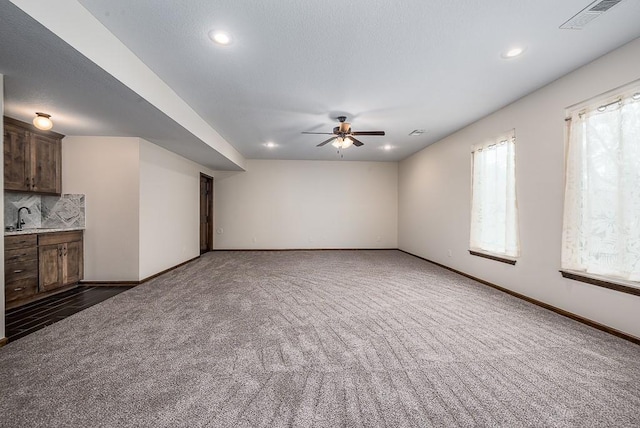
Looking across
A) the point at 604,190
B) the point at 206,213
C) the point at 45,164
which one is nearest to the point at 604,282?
the point at 604,190

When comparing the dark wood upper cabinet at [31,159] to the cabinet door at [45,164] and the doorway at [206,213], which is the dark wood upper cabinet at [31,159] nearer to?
the cabinet door at [45,164]

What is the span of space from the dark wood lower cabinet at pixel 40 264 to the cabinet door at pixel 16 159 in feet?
2.52

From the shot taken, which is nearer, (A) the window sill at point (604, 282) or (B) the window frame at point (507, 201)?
(A) the window sill at point (604, 282)

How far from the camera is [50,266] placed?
143 inches

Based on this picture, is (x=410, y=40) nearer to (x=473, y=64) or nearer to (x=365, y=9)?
(x=365, y=9)

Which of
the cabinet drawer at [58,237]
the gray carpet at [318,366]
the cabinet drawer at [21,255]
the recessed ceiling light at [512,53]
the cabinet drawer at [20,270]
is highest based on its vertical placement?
the recessed ceiling light at [512,53]

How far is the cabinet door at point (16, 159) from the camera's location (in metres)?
3.34

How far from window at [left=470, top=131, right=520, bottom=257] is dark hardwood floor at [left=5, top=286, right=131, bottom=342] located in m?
5.80

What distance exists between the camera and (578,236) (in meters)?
2.78

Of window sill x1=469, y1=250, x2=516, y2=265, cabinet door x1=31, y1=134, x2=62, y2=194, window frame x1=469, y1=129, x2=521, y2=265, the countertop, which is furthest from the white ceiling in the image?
window sill x1=469, y1=250, x2=516, y2=265

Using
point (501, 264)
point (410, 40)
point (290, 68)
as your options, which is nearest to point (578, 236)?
point (501, 264)

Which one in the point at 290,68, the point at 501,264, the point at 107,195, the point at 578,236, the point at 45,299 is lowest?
the point at 45,299

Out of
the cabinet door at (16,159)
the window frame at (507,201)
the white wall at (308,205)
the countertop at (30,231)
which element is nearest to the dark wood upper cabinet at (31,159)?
the cabinet door at (16,159)

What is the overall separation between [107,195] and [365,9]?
15.3ft
